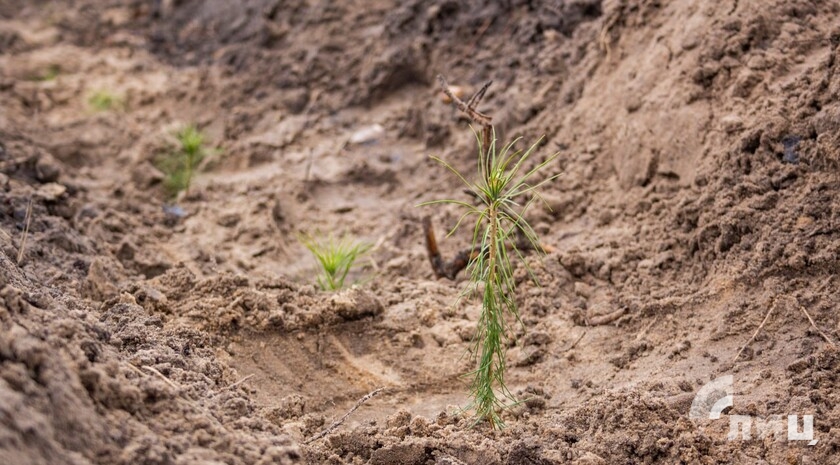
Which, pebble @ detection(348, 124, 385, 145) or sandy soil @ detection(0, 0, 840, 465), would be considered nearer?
sandy soil @ detection(0, 0, 840, 465)

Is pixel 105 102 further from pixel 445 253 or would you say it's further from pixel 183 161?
pixel 445 253

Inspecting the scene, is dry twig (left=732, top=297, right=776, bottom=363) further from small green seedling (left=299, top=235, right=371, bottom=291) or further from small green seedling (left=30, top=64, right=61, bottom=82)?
small green seedling (left=30, top=64, right=61, bottom=82)

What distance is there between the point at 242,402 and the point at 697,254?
1.91 metres

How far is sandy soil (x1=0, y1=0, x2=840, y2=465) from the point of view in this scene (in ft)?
8.28

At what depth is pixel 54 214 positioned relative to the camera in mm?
4402

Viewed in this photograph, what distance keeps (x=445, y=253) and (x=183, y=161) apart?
2165 mm

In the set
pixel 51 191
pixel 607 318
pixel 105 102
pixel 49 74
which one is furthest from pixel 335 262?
pixel 49 74

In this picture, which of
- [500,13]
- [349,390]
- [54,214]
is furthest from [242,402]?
[500,13]

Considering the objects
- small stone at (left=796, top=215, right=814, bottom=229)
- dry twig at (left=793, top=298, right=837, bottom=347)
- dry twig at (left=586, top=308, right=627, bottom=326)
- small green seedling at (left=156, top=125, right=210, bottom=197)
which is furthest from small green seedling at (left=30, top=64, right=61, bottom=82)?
dry twig at (left=793, top=298, right=837, bottom=347)

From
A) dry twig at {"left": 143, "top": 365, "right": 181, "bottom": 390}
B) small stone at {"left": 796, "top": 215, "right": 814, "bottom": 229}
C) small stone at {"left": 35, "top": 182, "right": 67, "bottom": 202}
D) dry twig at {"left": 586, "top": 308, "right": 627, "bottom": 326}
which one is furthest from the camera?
small stone at {"left": 35, "top": 182, "right": 67, "bottom": 202}

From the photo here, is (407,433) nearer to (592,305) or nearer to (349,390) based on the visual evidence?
(349,390)

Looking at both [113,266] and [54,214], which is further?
[54,214]

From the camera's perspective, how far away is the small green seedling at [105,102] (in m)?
6.44

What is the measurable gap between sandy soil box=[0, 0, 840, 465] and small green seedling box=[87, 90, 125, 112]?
0.16 metres
